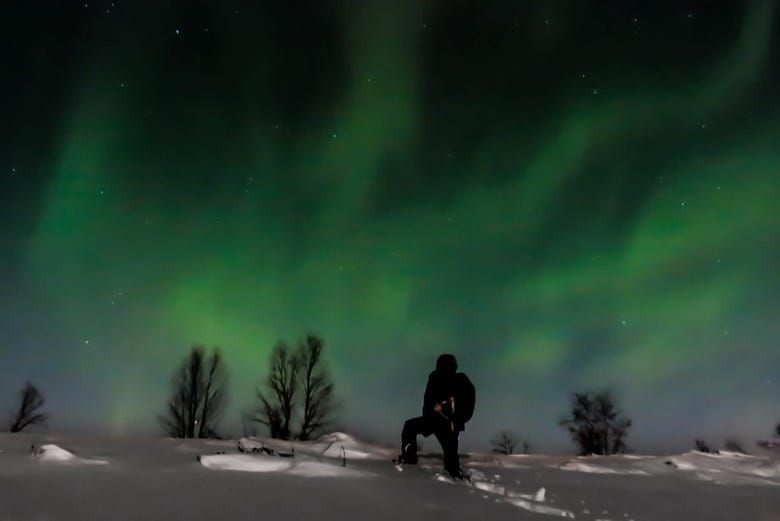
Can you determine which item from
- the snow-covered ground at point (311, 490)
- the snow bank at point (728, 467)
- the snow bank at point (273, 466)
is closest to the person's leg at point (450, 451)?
the snow-covered ground at point (311, 490)

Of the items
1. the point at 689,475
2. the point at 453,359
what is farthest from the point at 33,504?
the point at 689,475

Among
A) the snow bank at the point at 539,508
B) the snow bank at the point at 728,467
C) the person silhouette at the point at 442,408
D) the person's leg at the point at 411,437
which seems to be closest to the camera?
the snow bank at the point at 539,508

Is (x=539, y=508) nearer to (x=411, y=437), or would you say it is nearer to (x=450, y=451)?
(x=450, y=451)

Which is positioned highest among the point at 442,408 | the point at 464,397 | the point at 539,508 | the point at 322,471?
the point at 464,397

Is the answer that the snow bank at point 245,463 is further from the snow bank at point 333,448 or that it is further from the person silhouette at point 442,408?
the person silhouette at point 442,408

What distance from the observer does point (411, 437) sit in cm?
727

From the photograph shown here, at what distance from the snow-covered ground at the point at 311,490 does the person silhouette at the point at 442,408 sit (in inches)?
17.2

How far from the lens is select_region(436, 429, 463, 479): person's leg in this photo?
6.29 metres

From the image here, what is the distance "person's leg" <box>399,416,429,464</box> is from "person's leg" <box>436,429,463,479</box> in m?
0.33

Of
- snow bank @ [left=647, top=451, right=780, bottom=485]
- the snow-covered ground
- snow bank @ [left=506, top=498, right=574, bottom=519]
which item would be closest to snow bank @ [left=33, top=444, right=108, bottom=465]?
the snow-covered ground

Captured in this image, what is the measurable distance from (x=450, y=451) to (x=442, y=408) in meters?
0.68

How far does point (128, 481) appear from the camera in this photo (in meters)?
4.14

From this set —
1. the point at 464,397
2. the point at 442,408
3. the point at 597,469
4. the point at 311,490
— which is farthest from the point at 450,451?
the point at 597,469

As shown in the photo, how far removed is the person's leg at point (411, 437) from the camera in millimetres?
7094
